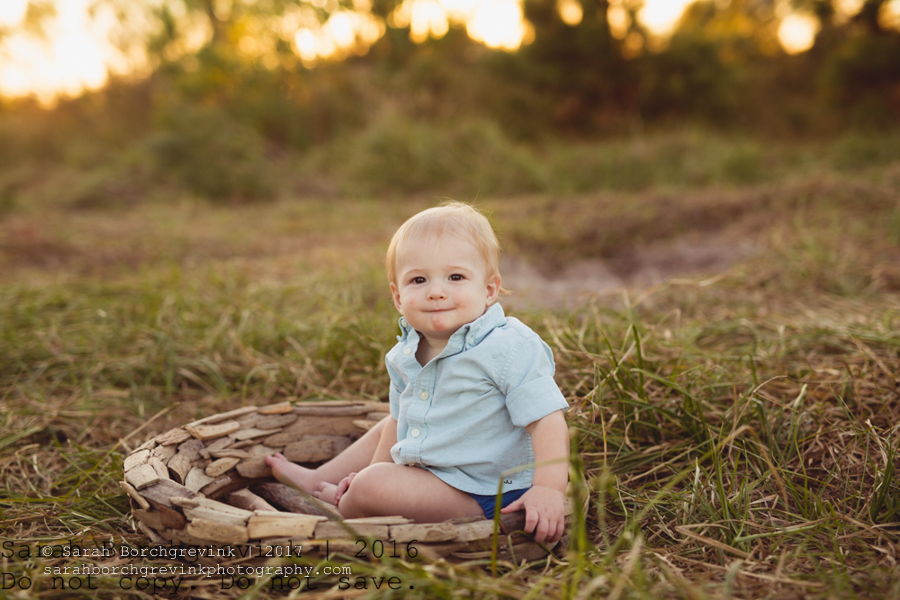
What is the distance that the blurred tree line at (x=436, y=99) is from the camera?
8.20 meters

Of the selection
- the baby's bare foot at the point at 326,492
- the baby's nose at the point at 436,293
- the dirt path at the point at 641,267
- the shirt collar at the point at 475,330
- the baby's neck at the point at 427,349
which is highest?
the dirt path at the point at 641,267

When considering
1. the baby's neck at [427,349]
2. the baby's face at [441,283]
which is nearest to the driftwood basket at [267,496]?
the baby's neck at [427,349]

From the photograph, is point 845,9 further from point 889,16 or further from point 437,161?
point 437,161

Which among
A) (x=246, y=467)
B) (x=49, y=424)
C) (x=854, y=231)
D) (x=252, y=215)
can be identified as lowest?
(x=246, y=467)

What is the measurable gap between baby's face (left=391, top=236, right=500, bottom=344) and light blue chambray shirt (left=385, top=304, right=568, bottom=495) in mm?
47

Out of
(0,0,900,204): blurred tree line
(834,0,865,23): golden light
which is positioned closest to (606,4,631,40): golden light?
(0,0,900,204): blurred tree line

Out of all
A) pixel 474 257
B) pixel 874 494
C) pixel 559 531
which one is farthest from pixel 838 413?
pixel 474 257

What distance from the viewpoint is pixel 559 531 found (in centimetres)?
126

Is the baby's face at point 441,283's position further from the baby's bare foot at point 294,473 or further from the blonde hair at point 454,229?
the baby's bare foot at point 294,473

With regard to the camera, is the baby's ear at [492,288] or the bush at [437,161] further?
the bush at [437,161]

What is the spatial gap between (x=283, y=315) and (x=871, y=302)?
110 inches

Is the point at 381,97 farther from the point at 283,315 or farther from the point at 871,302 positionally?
the point at 871,302

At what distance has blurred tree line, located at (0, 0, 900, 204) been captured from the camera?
8195mm

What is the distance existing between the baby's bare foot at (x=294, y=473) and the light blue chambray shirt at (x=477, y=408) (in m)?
0.37
